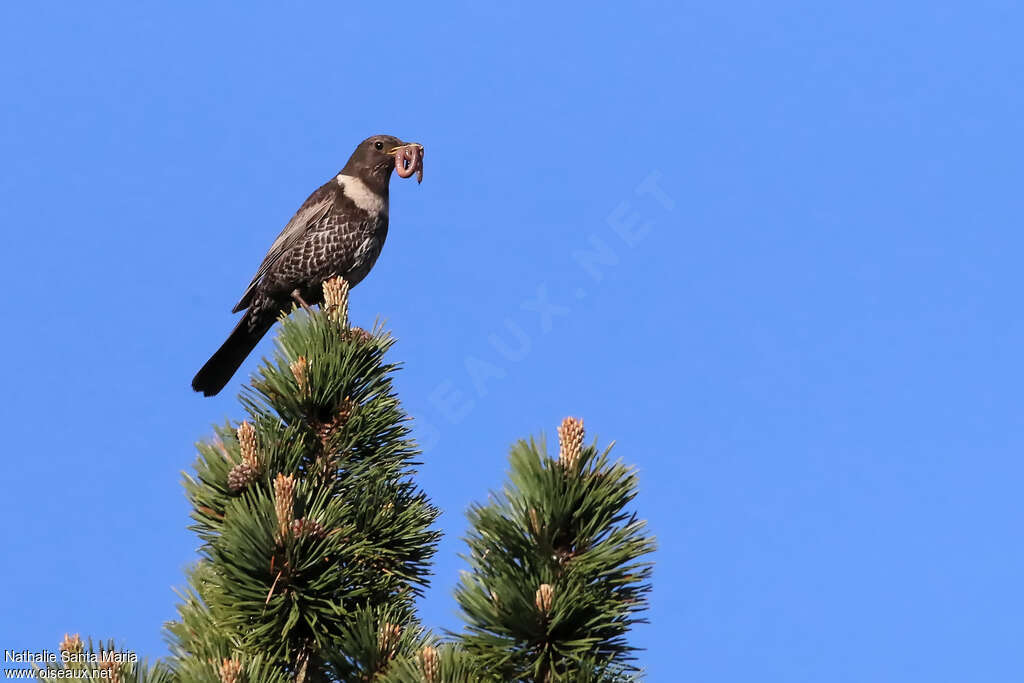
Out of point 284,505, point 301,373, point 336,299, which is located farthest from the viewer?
point 336,299

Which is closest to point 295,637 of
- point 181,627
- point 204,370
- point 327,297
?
point 181,627

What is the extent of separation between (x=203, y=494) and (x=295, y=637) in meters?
0.51

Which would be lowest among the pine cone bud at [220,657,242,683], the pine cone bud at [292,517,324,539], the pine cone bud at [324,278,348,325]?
the pine cone bud at [220,657,242,683]

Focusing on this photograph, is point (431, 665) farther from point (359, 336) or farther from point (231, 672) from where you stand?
point (359, 336)

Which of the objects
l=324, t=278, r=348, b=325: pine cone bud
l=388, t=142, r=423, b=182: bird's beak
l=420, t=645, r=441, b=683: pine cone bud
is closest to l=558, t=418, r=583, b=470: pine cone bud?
l=420, t=645, r=441, b=683: pine cone bud

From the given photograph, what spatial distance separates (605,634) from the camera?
265 cm

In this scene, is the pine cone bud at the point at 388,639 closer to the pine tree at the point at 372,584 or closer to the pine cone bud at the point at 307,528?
the pine tree at the point at 372,584

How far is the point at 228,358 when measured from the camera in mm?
7457

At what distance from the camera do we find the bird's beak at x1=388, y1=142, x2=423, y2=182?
7.05 metres

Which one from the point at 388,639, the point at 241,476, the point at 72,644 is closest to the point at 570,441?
the point at 388,639

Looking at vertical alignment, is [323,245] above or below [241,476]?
above

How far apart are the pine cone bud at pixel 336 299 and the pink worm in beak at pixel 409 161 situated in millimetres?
3002

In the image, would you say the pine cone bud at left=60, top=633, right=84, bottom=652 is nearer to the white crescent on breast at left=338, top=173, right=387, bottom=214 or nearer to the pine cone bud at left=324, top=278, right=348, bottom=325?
the pine cone bud at left=324, top=278, right=348, bottom=325

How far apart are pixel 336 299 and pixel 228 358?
3.69 meters
